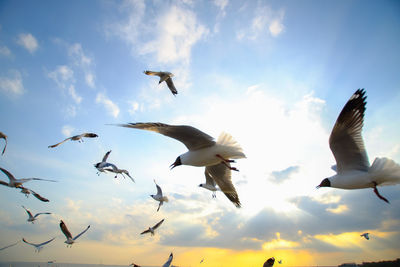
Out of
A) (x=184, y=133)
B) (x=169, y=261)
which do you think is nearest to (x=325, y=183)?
(x=184, y=133)

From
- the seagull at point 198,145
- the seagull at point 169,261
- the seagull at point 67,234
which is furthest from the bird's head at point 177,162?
the seagull at point 67,234

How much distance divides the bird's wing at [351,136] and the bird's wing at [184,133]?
10.6 feet

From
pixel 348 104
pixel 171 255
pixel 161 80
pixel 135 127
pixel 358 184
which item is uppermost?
pixel 161 80

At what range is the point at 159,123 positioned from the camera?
6.61 meters

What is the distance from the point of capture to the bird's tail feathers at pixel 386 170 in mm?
5996

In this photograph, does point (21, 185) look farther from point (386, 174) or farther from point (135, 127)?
point (386, 174)

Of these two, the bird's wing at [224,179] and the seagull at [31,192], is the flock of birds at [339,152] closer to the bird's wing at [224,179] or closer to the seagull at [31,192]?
the seagull at [31,192]

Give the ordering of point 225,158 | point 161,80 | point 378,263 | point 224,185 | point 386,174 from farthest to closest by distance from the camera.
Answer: point 378,263
point 161,80
point 224,185
point 225,158
point 386,174

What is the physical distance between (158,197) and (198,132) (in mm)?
6943

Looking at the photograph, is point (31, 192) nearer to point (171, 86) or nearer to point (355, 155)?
point (171, 86)

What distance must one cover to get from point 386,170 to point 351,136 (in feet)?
3.64

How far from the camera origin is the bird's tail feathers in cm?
600

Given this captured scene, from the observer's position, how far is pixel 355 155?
6.48 metres

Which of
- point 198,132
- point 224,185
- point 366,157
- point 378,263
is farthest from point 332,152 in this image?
point 378,263
